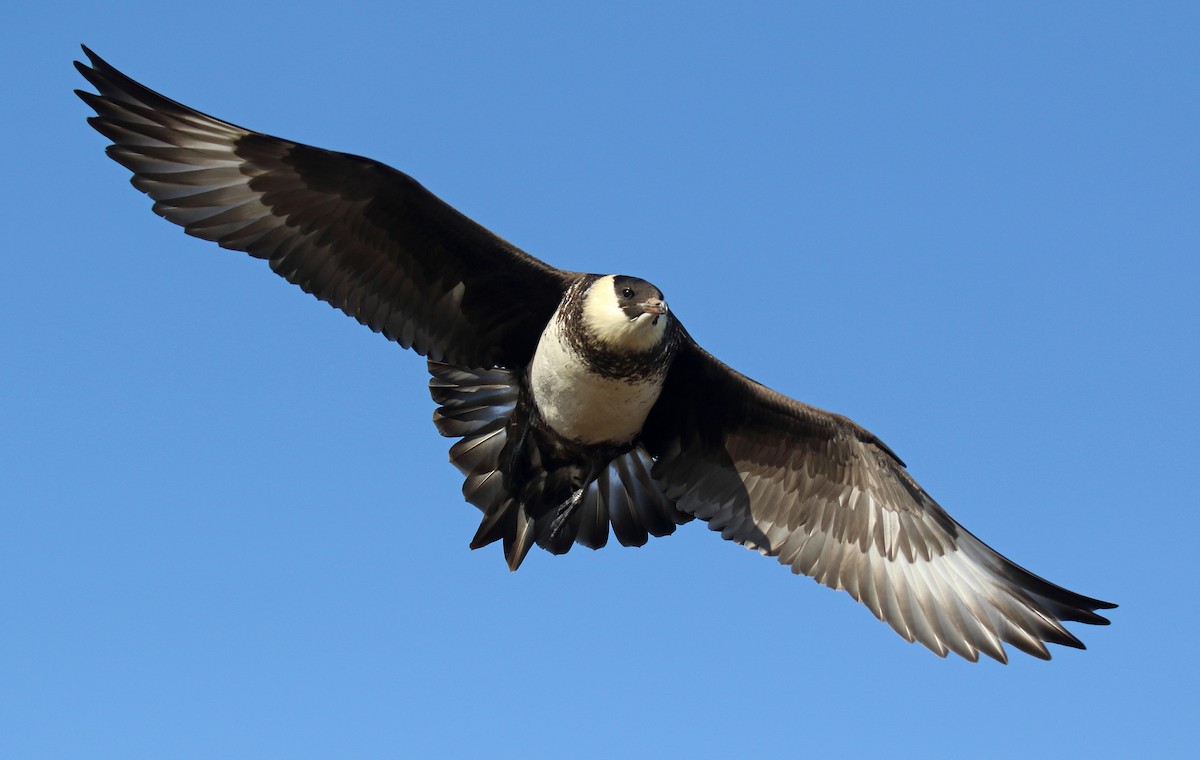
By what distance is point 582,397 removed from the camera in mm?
7273

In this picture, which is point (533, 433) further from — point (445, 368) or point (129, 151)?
point (129, 151)

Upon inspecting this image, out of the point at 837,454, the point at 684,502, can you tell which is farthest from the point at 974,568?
the point at 684,502

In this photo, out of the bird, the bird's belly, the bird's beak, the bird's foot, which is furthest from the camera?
the bird's foot

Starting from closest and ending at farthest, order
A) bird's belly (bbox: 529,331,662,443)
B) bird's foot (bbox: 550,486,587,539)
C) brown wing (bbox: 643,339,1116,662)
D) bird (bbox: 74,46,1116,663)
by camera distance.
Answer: bird (bbox: 74,46,1116,663) < bird's belly (bbox: 529,331,662,443) < brown wing (bbox: 643,339,1116,662) < bird's foot (bbox: 550,486,587,539)

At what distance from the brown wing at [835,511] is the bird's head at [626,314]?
27.0 inches

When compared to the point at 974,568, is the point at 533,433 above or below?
above

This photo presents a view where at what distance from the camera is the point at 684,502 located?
319 inches

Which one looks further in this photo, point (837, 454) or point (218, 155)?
point (837, 454)

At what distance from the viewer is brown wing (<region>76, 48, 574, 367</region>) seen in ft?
23.0

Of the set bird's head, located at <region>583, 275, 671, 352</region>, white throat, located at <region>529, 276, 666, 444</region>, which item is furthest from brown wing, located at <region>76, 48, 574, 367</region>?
bird's head, located at <region>583, 275, 671, 352</region>

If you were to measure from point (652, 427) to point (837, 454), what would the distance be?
3.37 ft

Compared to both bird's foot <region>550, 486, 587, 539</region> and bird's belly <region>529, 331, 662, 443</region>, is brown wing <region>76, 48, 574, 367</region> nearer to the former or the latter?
bird's belly <region>529, 331, 662, 443</region>

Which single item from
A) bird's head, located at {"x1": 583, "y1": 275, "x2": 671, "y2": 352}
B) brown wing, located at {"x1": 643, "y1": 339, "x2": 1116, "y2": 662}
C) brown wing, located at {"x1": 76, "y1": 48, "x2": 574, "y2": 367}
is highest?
brown wing, located at {"x1": 76, "y1": 48, "x2": 574, "y2": 367}

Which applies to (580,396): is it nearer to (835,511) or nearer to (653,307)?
(653,307)
